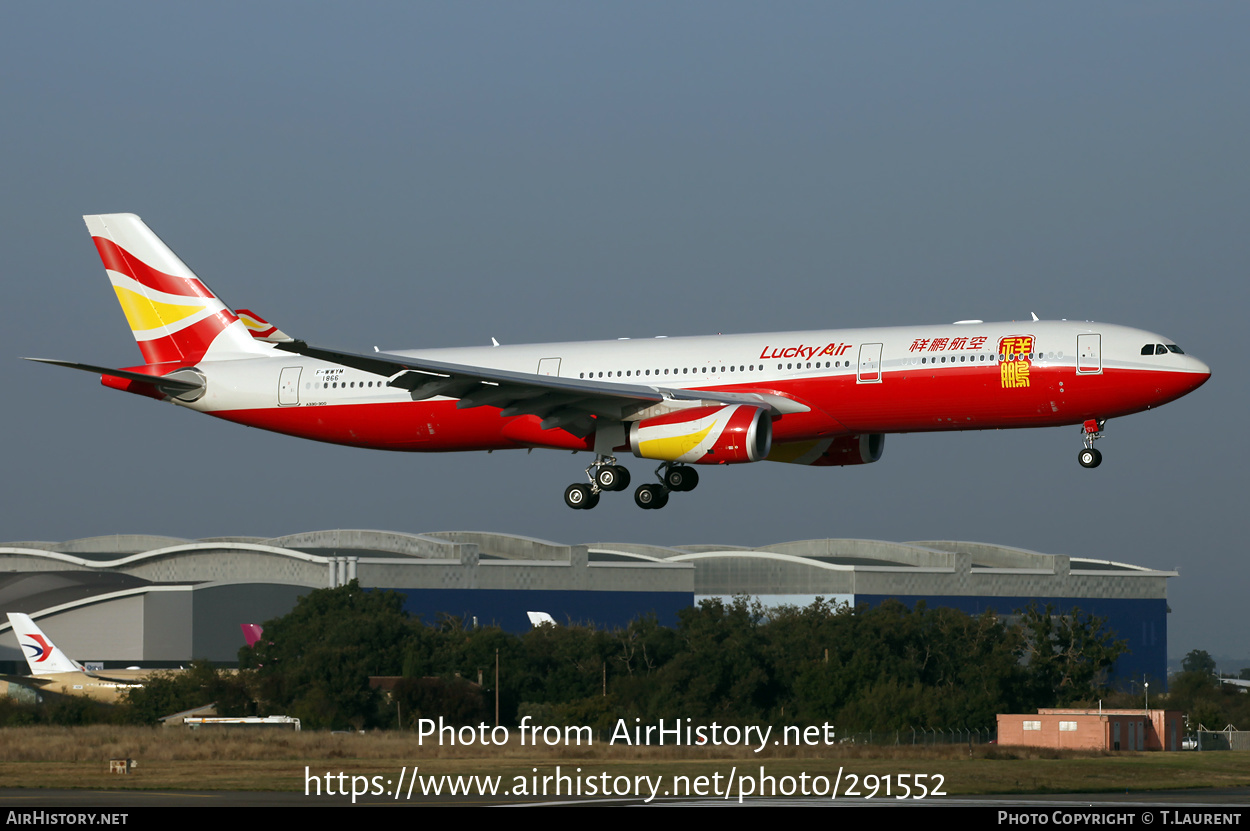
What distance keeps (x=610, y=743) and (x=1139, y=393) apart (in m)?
37.4

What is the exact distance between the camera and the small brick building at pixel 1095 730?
3172 inches

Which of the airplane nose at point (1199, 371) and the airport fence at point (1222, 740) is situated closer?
the airplane nose at point (1199, 371)

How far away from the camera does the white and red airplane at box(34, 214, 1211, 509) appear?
Answer: 47.2 m

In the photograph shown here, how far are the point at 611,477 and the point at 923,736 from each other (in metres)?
35.7

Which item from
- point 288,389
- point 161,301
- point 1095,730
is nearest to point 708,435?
point 288,389

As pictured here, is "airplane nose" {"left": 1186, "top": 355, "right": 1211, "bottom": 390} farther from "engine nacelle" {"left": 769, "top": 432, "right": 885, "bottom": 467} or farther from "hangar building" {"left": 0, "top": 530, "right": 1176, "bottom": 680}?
"hangar building" {"left": 0, "top": 530, "right": 1176, "bottom": 680}

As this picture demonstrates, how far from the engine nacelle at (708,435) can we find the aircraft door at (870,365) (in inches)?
121

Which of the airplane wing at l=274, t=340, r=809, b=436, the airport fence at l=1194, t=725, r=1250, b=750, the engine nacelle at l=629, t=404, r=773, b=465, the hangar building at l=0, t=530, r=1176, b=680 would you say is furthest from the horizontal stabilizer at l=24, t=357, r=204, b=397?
the hangar building at l=0, t=530, r=1176, b=680

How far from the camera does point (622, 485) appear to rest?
2112 inches

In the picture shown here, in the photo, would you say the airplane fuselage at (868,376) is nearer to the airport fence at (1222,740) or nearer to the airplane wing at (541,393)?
the airplane wing at (541,393)

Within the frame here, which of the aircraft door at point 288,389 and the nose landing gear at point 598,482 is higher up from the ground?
the aircraft door at point 288,389

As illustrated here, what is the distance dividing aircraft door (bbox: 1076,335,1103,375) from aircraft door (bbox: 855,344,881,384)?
5.70m

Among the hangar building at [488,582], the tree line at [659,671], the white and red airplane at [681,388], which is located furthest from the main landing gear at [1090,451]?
the hangar building at [488,582]
